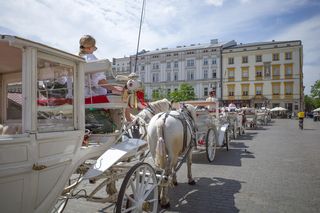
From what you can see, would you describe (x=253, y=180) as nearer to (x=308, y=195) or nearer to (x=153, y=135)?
(x=308, y=195)

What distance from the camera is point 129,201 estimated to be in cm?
329

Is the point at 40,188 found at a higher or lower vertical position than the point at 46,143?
lower

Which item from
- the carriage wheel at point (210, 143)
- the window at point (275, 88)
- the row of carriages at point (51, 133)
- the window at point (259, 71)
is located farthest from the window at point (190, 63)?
the row of carriages at point (51, 133)

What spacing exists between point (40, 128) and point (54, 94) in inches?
19.1

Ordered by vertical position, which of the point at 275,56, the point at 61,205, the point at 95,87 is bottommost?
the point at 61,205

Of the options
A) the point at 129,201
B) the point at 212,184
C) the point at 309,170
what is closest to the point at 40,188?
the point at 129,201

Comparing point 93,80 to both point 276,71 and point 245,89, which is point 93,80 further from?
point 276,71

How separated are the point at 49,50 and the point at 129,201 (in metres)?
2.01

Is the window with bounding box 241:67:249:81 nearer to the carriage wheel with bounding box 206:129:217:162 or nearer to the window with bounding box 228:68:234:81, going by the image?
the window with bounding box 228:68:234:81

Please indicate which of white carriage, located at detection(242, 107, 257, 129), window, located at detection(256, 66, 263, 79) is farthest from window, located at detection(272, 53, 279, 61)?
white carriage, located at detection(242, 107, 257, 129)

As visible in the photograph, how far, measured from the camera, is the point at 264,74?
54.3 meters

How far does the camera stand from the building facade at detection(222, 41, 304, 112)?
51.9 metres

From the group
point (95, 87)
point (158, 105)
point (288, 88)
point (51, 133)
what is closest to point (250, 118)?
point (158, 105)

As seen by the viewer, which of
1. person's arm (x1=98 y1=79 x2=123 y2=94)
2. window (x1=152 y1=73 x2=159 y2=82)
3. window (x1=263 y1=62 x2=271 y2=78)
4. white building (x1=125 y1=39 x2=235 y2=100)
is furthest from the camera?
window (x1=152 y1=73 x2=159 y2=82)
